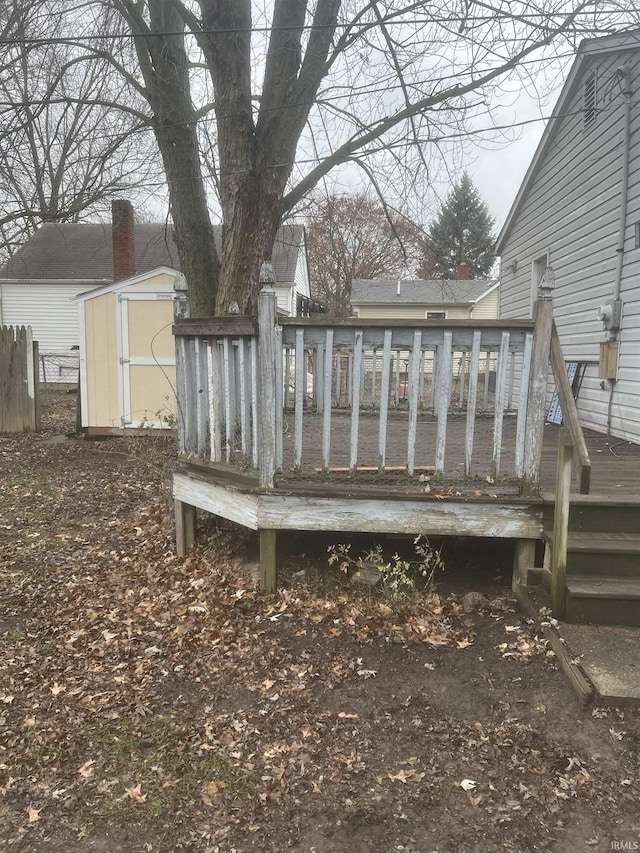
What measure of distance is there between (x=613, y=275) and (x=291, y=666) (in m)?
5.48

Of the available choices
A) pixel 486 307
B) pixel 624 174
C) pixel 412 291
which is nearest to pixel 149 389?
pixel 624 174

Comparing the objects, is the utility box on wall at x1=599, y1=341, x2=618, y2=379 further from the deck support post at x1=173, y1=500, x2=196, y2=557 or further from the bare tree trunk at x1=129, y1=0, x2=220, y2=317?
the deck support post at x1=173, y1=500, x2=196, y2=557

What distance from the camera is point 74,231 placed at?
22.7m

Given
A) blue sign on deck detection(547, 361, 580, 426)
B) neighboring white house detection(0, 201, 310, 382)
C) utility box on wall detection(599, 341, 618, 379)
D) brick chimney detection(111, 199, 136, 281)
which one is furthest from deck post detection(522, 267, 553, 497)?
neighboring white house detection(0, 201, 310, 382)

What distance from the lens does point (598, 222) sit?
6672 mm

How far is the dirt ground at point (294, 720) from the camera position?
81.3 inches

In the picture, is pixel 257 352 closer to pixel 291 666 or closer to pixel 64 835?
pixel 291 666

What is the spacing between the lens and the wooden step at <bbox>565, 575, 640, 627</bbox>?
2990 millimetres

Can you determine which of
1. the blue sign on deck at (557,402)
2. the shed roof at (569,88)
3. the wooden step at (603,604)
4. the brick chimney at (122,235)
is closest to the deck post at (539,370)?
the wooden step at (603,604)

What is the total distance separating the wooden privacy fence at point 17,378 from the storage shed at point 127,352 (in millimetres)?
1188

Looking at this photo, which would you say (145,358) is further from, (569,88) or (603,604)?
(603,604)

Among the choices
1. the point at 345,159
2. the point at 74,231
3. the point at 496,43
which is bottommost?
the point at 345,159

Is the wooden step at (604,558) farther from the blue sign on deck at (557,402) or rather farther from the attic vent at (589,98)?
the attic vent at (589,98)

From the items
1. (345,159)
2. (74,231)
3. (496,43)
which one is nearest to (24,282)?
(74,231)
